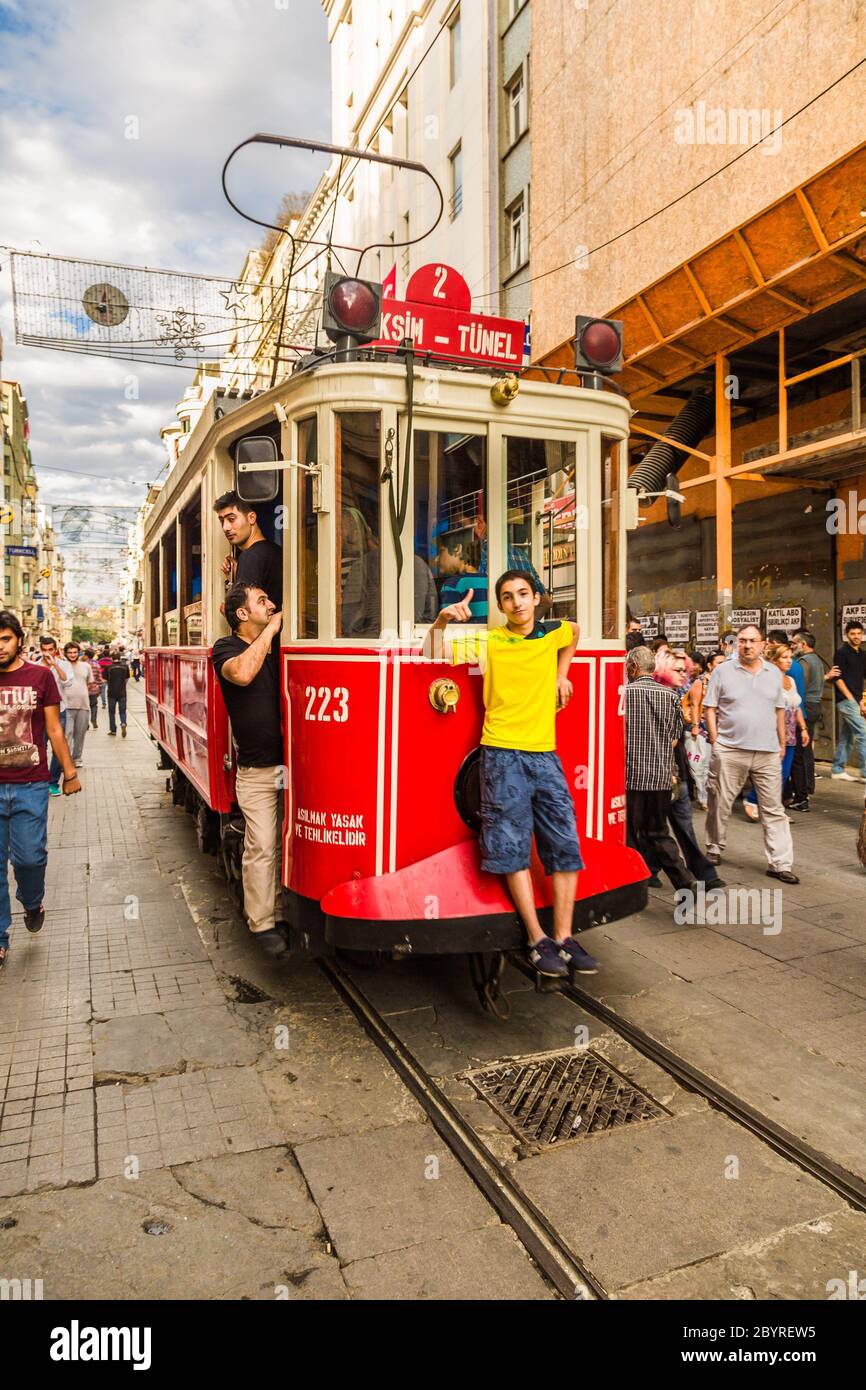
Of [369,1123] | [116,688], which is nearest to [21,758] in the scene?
[369,1123]

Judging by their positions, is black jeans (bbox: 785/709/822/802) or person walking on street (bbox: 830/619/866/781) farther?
person walking on street (bbox: 830/619/866/781)

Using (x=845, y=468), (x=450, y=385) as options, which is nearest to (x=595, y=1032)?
(x=450, y=385)

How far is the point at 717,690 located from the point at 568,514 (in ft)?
10.5

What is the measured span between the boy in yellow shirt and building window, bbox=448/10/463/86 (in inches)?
877

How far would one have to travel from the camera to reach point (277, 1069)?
164 inches

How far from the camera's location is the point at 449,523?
4.45 m

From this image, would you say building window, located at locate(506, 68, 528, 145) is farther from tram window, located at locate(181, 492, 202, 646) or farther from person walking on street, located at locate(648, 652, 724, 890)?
person walking on street, located at locate(648, 652, 724, 890)

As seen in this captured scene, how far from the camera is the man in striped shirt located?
6.48 meters

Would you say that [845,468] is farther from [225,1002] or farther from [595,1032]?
[225,1002]

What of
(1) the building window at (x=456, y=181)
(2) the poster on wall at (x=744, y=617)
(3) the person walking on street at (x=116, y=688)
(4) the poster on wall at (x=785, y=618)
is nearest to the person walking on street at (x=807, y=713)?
(4) the poster on wall at (x=785, y=618)

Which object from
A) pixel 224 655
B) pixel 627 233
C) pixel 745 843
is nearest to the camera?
pixel 224 655

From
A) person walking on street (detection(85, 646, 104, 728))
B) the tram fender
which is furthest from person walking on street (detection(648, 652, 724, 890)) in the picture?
person walking on street (detection(85, 646, 104, 728))

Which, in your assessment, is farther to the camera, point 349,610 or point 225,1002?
point 225,1002
